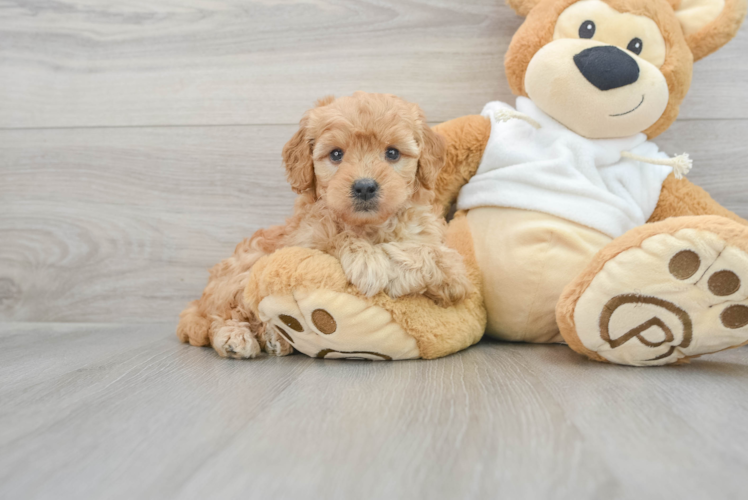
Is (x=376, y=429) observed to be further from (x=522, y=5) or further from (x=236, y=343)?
(x=522, y=5)

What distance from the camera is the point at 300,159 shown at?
4.40ft

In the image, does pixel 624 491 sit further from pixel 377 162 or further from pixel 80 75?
pixel 80 75

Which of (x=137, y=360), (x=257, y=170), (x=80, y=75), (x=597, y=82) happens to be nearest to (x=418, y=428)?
(x=137, y=360)

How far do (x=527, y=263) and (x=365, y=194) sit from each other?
0.52 m

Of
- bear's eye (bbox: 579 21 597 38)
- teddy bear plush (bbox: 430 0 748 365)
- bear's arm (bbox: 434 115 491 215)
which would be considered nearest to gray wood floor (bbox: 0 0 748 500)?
teddy bear plush (bbox: 430 0 748 365)

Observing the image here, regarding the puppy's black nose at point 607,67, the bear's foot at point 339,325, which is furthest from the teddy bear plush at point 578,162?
the bear's foot at point 339,325

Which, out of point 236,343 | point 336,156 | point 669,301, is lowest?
point 236,343

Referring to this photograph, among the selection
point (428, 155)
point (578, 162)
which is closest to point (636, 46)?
point (578, 162)

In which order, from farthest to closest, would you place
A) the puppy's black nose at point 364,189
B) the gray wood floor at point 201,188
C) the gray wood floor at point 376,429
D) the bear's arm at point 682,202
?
the bear's arm at point 682,202, the puppy's black nose at point 364,189, the gray wood floor at point 201,188, the gray wood floor at point 376,429

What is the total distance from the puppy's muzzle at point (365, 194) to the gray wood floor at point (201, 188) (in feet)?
1.31

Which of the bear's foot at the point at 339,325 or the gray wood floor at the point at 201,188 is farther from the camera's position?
the bear's foot at the point at 339,325

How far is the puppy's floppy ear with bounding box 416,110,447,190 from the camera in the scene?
1.35m

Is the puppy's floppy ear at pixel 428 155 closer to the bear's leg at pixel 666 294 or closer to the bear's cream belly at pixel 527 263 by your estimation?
the bear's cream belly at pixel 527 263

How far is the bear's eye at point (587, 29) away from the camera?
1.45 metres
